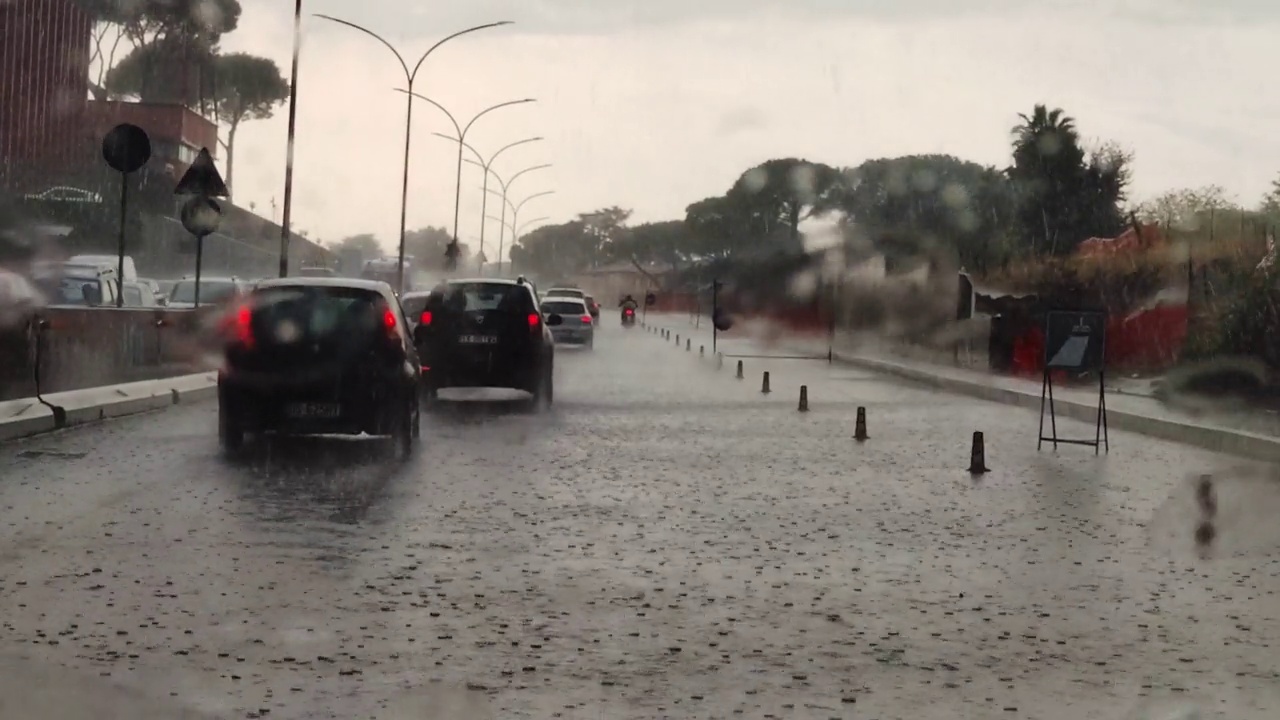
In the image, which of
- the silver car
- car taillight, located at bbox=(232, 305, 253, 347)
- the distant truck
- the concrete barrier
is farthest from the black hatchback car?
the distant truck

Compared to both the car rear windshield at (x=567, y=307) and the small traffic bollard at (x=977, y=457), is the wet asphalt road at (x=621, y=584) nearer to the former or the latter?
the small traffic bollard at (x=977, y=457)

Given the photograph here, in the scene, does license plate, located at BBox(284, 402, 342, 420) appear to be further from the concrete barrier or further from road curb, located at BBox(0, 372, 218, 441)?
the concrete barrier

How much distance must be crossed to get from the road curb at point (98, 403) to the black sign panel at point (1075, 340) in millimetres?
10120

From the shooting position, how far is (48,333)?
2177 cm

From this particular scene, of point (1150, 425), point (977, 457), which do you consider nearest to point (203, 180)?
point (1150, 425)

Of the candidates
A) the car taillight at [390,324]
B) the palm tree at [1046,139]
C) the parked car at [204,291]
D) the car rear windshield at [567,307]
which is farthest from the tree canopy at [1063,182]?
the car taillight at [390,324]

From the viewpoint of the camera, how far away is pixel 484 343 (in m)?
24.6

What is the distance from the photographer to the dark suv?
2456cm

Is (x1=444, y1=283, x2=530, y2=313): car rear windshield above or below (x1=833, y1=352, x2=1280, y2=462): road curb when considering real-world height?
above

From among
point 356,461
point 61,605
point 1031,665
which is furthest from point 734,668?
point 356,461

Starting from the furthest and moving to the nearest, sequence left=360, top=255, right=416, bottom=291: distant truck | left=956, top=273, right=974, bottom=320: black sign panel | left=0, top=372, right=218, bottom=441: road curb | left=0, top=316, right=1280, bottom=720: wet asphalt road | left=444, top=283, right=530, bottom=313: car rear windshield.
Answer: left=360, top=255, right=416, bottom=291: distant truck < left=956, top=273, right=974, bottom=320: black sign panel < left=444, top=283, right=530, bottom=313: car rear windshield < left=0, top=372, right=218, bottom=441: road curb < left=0, top=316, right=1280, bottom=720: wet asphalt road

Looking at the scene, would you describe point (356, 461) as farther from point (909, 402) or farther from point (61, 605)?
point (909, 402)

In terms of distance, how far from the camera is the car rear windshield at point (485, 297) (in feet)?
81.1

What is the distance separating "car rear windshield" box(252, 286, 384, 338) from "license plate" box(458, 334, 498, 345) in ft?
25.9
